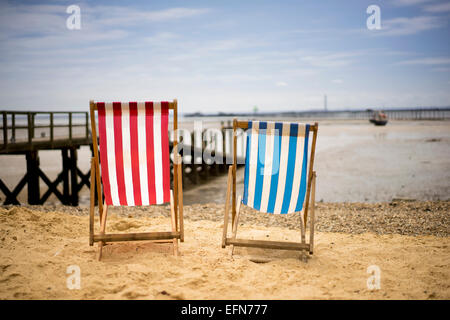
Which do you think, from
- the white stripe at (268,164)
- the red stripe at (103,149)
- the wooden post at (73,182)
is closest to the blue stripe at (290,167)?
the white stripe at (268,164)

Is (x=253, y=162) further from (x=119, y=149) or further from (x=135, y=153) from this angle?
(x=119, y=149)

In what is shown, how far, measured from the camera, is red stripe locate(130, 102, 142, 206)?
290cm

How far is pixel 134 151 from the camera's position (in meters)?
2.98

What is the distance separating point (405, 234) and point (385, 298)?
2056 mm

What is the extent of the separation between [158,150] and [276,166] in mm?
1093

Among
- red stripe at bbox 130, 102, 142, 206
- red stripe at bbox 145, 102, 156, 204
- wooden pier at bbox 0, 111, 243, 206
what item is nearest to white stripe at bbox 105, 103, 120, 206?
red stripe at bbox 130, 102, 142, 206

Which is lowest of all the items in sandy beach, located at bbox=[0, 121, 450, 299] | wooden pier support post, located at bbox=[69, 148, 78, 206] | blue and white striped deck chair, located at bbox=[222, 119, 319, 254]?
wooden pier support post, located at bbox=[69, 148, 78, 206]

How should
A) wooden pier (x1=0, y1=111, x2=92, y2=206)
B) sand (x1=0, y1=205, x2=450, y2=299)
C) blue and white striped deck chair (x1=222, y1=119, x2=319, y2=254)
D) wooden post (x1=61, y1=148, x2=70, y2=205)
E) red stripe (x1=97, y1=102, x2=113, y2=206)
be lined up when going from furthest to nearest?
wooden post (x1=61, y1=148, x2=70, y2=205) < wooden pier (x1=0, y1=111, x2=92, y2=206) < blue and white striped deck chair (x1=222, y1=119, x2=319, y2=254) < red stripe (x1=97, y1=102, x2=113, y2=206) < sand (x1=0, y1=205, x2=450, y2=299)

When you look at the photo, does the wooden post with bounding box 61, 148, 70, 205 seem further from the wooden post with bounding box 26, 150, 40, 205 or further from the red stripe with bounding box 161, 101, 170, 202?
the red stripe with bounding box 161, 101, 170, 202

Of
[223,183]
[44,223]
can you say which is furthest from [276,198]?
[223,183]

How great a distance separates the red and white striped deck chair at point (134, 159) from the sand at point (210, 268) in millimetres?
265
